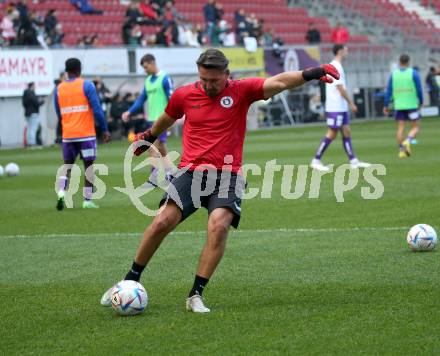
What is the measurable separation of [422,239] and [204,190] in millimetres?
3029

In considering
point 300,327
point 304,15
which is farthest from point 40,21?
point 300,327

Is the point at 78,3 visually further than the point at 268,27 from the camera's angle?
No

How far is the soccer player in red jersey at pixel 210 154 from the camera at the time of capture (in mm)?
8039

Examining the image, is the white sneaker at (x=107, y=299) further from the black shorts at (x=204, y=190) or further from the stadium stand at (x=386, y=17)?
the stadium stand at (x=386, y=17)

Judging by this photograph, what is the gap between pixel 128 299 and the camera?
780 cm

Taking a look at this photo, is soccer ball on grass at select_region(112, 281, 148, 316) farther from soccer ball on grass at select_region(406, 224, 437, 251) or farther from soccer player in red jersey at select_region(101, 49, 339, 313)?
soccer ball on grass at select_region(406, 224, 437, 251)

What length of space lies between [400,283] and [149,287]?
2.18m

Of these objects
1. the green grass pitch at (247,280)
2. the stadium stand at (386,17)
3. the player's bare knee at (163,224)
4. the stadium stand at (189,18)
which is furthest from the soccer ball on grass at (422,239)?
the stadium stand at (386,17)

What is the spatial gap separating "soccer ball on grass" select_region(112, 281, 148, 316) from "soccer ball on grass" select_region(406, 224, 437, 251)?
348 centimetres

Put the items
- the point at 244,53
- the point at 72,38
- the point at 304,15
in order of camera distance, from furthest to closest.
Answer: the point at 304,15 < the point at 244,53 < the point at 72,38

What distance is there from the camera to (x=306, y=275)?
9.30 metres

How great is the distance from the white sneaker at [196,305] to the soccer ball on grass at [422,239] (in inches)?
126

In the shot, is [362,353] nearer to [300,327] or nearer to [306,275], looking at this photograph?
[300,327]

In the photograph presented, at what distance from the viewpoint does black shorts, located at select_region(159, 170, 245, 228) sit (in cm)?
812
